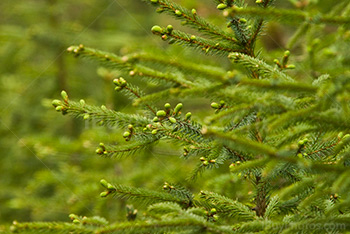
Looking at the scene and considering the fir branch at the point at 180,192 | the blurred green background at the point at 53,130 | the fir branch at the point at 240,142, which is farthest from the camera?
the blurred green background at the point at 53,130

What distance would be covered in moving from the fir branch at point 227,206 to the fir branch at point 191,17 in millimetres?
723

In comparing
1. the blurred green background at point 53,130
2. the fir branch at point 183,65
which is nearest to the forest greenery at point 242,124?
the fir branch at point 183,65

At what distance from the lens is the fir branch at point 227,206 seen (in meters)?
1.69

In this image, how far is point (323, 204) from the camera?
1618mm

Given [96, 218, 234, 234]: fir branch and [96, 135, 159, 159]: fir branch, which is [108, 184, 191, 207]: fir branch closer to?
[96, 135, 159, 159]: fir branch

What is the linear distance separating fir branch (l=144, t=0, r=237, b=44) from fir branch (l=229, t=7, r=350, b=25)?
0.40 metres

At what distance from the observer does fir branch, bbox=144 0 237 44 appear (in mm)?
1660

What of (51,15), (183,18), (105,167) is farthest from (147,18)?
(183,18)

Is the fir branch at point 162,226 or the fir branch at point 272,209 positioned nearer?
the fir branch at point 162,226

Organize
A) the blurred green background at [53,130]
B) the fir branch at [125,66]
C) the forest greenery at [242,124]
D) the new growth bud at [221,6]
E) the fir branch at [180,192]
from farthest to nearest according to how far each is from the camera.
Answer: the blurred green background at [53,130] → the fir branch at [180,192] → the new growth bud at [221,6] → the fir branch at [125,66] → the forest greenery at [242,124]

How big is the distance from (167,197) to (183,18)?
2.62 feet

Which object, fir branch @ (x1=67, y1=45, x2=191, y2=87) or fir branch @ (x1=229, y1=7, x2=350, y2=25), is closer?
fir branch @ (x1=229, y1=7, x2=350, y2=25)

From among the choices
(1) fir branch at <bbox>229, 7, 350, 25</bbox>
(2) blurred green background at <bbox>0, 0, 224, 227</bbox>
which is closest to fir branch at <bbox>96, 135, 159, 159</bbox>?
(1) fir branch at <bbox>229, 7, 350, 25</bbox>

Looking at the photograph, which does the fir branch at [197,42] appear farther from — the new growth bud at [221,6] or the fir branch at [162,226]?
the fir branch at [162,226]
